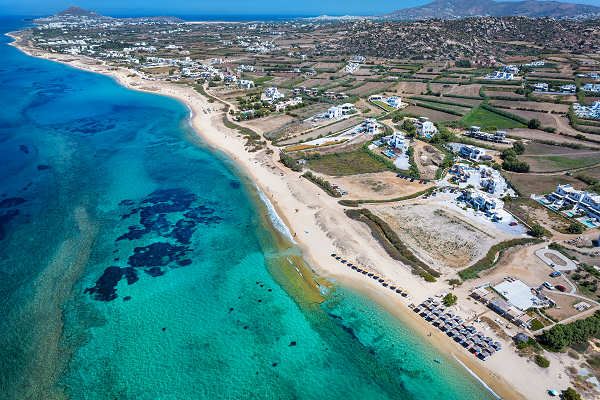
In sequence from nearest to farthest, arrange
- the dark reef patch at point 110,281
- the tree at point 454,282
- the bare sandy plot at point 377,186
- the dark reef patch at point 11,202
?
the tree at point 454,282 → the dark reef patch at point 110,281 → the dark reef patch at point 11,202 → the bare sandy plot at point 377,186

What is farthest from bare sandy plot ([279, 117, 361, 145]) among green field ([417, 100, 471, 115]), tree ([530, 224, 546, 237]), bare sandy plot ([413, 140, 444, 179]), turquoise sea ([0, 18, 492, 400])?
tree ([530, 224, 546, 237])

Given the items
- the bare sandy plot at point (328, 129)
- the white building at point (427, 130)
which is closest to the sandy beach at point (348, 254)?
the bare sandy plot at point (328, 129)

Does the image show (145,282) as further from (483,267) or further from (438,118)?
(438,118)

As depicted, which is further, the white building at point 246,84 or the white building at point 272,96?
the white building at point 246,84

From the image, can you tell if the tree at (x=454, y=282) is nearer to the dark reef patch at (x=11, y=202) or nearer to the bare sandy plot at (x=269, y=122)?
the bare sandy plot at (x=269, y=122)

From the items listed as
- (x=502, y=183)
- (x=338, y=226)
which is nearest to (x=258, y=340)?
(x=338, y=226)

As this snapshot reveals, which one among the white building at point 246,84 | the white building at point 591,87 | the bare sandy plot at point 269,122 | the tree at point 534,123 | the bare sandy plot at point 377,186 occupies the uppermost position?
the white building at point 591,87
